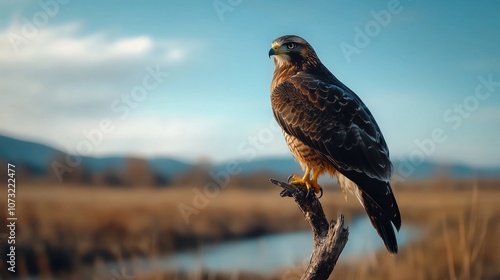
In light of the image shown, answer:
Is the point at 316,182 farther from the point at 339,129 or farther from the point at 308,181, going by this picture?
the point at 339,129

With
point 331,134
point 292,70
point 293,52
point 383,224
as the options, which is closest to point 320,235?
point 383,224

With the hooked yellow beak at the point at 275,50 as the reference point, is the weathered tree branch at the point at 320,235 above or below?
below

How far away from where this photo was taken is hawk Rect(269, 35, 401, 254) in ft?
10.3

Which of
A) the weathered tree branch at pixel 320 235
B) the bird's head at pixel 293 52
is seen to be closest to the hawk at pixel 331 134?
the bird's head at pixel 293 52

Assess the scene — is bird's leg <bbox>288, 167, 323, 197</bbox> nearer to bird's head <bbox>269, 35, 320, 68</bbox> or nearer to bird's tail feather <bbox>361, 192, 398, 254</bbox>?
bird's tail feather <bbox>361, 192, 398, 254</bbox>

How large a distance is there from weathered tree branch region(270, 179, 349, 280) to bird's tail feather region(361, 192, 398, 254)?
0.75ft

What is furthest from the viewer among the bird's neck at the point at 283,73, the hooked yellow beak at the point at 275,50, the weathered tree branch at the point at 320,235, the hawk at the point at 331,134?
the bird's neck at the point at 283,73

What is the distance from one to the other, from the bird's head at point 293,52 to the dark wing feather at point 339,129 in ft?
0.58

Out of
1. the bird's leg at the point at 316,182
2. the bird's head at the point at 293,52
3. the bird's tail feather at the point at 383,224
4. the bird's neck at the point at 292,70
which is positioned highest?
the bird's head at the point at 293,52

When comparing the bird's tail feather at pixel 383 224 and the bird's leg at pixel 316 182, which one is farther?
the bird's leg at pixel 316 182

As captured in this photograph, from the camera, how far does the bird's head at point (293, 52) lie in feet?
12.0

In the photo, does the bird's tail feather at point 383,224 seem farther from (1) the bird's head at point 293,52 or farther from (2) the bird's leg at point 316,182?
(1) the bird's head at point 293,52

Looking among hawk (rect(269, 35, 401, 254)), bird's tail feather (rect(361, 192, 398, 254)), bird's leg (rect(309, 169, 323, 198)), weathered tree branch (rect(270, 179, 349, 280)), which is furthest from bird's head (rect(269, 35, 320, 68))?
bird's tail feather (rect(361, 192, 398, 254))

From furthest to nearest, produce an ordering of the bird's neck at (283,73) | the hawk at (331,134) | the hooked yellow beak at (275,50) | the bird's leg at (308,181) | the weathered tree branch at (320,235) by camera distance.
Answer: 1. the bird's neck at (283,73)
2. the hooked yellow beak at (275,50)
3. the bird's leg at (308,181)
4. the hawk at (331,134)
5. the weathered tree branch at (320,235)
